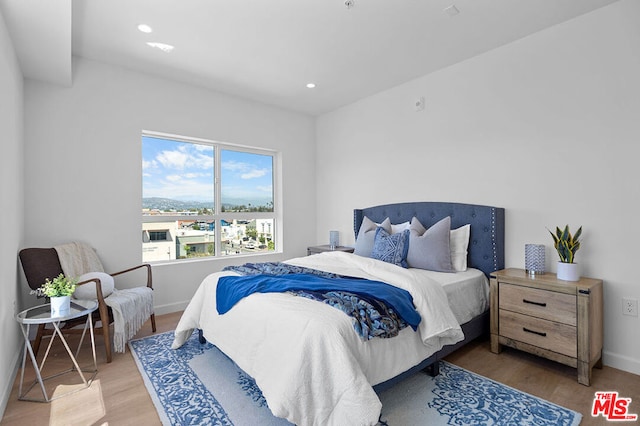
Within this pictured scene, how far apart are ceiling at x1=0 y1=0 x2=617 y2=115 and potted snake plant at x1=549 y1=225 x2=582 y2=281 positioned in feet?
5.70

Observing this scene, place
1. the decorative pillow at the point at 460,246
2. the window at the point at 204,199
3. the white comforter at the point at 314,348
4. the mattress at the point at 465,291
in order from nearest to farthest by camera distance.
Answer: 1. the white comforter at the point at 314,348
2. the mattress at the point at 465,291
3. the decorative pillow at the point at 460,246
4. the window at the point at 204,199

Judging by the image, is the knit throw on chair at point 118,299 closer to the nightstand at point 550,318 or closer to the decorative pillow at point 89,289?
the decorative pillow at point 89,289

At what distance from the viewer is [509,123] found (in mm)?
3080

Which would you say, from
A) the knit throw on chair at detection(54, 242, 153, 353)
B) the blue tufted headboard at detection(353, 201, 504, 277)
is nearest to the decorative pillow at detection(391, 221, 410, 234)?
the blue tufted headboard at detection(353, 201, 504, 277)

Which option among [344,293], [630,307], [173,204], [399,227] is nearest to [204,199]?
[173,204]

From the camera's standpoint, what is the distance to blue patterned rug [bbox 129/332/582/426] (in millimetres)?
1917

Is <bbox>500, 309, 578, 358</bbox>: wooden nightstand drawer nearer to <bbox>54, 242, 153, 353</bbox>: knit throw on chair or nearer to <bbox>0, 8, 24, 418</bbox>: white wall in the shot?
<bbox>54, 242, 153, 353</bbox>: knit throw on chair

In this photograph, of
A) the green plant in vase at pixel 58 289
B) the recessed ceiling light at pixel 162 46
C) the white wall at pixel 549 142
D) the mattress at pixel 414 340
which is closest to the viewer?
the mattress at pixel 414 340

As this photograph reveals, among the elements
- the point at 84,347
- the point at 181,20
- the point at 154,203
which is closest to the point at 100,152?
the point at 154,203

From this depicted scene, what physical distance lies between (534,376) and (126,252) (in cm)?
389

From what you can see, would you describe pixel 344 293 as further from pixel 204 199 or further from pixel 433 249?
pixel 204 199

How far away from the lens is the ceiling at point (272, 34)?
246 cm

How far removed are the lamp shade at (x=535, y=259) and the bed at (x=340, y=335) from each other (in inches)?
11.9

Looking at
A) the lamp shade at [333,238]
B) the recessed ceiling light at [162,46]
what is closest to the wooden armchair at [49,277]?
the recessed ceiling light at [162,46]
